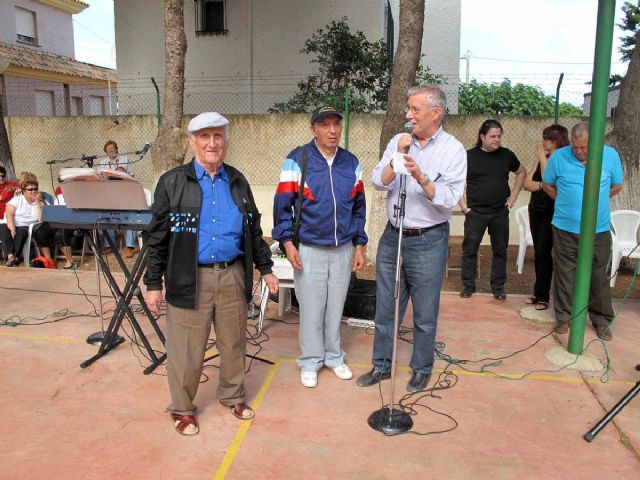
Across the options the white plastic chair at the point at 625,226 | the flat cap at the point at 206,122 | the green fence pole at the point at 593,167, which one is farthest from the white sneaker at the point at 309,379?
the white plastic chair at the point at 625,226

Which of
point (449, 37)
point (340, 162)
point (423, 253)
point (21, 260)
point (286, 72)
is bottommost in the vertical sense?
point (21, 260)

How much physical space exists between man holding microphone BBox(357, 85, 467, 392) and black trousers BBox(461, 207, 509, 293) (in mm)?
2256

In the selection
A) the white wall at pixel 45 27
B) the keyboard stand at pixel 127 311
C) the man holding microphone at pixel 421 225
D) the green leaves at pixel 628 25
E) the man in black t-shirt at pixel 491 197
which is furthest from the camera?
the green leaves at pixel 628 25

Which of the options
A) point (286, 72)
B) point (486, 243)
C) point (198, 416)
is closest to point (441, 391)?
point (198, 416)

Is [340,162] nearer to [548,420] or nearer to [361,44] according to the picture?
[548,420]

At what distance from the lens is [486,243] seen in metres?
9.32

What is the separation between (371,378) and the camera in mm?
3922

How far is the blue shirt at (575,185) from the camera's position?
4.58 meters

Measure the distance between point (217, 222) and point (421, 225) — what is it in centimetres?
129

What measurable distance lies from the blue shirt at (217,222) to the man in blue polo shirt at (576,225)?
2.93 m

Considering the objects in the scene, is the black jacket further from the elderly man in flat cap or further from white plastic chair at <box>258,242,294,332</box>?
white plastic chair at <box>258,242,294,332</box>

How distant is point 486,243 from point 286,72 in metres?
7.46

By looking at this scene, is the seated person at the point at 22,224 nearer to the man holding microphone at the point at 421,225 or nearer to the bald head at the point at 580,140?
the man holding microphone at the point at 421,225

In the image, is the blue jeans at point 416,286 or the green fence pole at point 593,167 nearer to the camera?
the blue jeans at point 416,286
